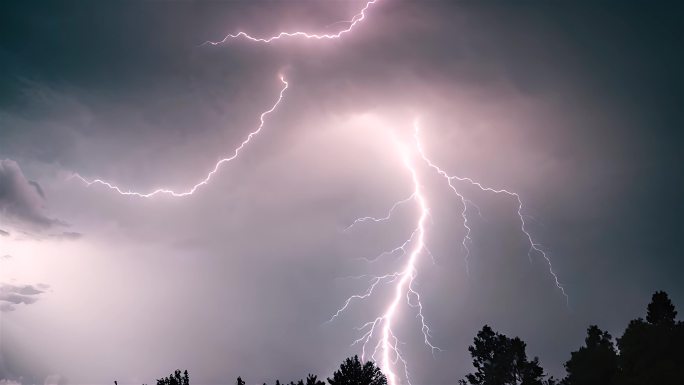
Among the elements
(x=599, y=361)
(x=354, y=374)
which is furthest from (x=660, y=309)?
(x=354, y=374)

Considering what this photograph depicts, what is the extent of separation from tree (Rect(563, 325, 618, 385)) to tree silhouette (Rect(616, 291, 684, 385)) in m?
1.53

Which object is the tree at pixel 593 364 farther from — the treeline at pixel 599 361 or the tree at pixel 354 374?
the tree at pixel 354 374

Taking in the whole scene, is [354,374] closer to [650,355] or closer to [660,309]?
[650,355]

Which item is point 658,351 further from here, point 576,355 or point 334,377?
point 334,377

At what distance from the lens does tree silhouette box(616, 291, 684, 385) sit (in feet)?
55.7

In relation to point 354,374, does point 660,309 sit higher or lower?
higher

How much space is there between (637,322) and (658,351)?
2.04m

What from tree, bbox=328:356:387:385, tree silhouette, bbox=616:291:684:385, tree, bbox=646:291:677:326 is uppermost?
tree, bbox=646:291:677:326

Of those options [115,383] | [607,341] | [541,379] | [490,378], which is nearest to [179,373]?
[115,383]

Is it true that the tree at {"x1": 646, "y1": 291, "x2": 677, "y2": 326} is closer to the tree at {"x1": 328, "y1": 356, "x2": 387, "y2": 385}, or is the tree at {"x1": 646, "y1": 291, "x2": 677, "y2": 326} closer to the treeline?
the treeline

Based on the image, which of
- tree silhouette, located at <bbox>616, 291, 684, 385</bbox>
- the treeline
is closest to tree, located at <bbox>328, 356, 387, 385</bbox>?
the treeline

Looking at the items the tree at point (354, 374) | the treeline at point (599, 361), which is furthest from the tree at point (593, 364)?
the tree at point (354, 374)

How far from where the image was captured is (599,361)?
22.5 m

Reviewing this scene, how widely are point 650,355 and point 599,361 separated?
4.67 m
